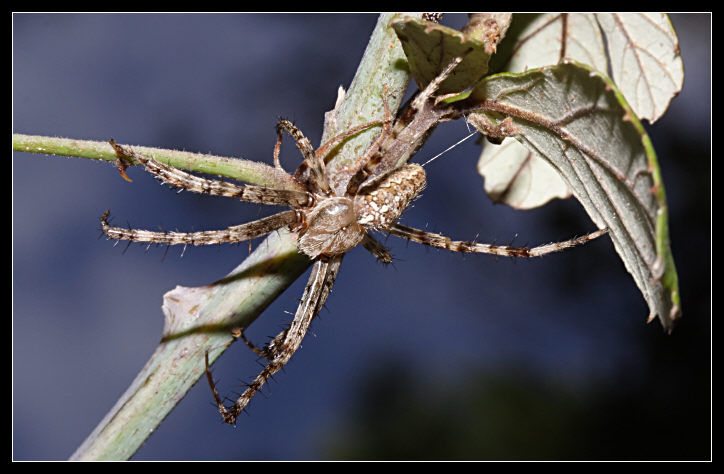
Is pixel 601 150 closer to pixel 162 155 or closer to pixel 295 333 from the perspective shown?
pixel 162 155

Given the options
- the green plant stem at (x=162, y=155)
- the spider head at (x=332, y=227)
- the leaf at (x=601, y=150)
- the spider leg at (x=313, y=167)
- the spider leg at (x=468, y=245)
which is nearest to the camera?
the leaf at (x=601, y=150)

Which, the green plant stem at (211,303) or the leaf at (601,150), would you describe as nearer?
the leaf at (601,150)

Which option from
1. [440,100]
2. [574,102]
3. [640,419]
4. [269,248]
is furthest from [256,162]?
[640,419]

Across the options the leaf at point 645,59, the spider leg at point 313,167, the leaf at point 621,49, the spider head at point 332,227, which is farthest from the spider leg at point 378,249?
the leaf at point 645,59

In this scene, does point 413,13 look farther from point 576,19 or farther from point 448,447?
point 448,447

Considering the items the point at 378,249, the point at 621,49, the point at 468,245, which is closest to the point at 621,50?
the point at 621,49

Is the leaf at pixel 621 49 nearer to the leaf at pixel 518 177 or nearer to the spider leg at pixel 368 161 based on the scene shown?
the leaf at pixel 518 177
